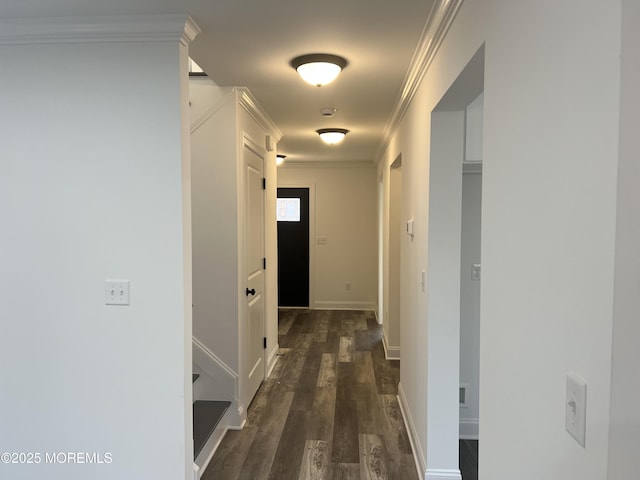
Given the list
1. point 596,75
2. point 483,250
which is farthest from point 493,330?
point 596,75

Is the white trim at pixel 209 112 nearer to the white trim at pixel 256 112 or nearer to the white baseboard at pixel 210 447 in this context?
the white trim at pixel 256 112

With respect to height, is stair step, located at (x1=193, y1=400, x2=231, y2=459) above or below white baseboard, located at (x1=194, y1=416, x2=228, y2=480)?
above

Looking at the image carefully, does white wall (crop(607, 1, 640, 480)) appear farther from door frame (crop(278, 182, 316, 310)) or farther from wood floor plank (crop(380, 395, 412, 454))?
door frame (crop(278, 182, 316, 310))

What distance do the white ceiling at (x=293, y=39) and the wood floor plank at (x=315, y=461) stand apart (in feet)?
7.99

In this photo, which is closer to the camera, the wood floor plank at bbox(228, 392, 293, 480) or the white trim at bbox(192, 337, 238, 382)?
the wood floor plank at bbox(228, 392, 293, 480)

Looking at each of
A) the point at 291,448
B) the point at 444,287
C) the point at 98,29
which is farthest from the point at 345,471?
the point at 98,29

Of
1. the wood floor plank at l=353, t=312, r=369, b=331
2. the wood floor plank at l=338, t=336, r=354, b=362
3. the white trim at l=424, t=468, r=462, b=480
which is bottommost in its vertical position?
the wood floor plank at l=338, t=336, r=354, b=362

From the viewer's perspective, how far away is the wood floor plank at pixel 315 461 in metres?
2.58

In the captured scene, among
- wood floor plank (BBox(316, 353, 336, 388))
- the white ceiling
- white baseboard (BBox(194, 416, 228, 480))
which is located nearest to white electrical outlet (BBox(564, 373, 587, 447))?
the white ceiling

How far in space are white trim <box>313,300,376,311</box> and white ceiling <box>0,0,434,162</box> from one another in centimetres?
422

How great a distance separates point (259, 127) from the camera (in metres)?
3.85

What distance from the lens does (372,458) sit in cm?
278

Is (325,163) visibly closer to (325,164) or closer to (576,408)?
(325,164)

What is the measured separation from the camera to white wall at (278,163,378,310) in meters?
7.18
